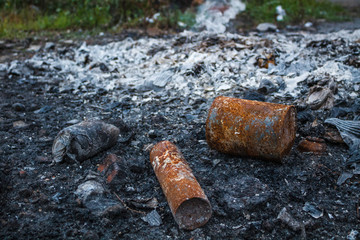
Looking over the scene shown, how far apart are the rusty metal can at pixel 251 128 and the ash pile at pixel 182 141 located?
0.49 feet

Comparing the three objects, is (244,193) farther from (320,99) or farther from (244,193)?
(320,99)

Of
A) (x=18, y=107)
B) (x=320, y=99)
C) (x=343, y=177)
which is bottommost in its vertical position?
(x=18, y=107)

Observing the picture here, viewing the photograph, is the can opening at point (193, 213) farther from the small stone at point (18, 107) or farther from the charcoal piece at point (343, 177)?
the small stone at point (18, 107)

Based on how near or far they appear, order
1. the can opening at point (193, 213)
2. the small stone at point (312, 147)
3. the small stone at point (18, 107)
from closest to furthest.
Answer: the can opening at point (193, 213) < the small stone at point (312, 147) < the small stone at point (18, 107)

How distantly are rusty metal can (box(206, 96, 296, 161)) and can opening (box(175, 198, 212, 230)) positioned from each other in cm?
66

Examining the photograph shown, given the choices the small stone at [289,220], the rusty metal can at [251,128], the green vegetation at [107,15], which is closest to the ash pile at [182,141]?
the small stone at [289,220]

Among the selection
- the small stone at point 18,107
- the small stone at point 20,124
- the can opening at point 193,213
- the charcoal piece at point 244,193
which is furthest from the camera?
the small stone at point 18,107

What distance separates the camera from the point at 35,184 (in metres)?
2.31

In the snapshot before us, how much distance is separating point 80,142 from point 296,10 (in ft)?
25.3

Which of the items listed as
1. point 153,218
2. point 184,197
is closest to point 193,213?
point 184,197

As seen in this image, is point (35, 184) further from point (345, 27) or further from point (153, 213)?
point (345, 27)

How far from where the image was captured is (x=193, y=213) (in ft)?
6.48

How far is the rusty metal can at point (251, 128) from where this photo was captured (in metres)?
2.31

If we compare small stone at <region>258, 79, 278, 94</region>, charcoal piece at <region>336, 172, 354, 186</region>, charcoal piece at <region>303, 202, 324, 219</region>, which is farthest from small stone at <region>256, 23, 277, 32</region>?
charcoal piece at <region>303, 202, 324, 219</region>
